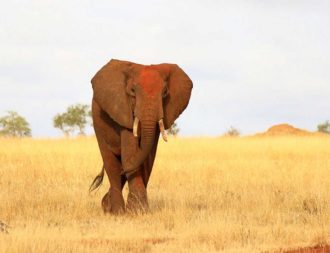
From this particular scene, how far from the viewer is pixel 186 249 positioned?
8.09 meters

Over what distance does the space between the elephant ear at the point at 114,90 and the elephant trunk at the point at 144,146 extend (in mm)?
352

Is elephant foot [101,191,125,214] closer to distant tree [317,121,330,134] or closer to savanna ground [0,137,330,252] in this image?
savanna ground [0,137,330,252]

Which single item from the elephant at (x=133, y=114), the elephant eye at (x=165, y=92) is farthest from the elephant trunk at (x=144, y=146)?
the elephant eye at (x=165, y=92)

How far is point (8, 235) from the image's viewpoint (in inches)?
334

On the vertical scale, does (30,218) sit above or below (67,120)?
below

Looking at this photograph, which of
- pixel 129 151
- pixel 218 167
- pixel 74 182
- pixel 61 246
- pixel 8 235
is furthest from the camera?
pixel 218 167

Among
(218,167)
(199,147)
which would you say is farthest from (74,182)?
(199,147)

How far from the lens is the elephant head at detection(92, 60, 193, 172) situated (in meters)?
9.92

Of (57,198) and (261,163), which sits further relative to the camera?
(261,163)

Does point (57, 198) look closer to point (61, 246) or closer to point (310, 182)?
point (61, 246)

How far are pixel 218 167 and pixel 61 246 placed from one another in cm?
1177

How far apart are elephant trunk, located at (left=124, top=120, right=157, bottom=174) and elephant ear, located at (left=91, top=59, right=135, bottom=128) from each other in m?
0.35

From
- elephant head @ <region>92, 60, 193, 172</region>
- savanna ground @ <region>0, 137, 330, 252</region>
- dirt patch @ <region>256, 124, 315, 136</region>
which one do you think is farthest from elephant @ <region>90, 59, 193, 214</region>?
dirt patch @ <region>256, 124, 315, 136</region>

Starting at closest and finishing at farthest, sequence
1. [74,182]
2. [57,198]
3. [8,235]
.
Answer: [8,235] < [57,198] < [74,182]
